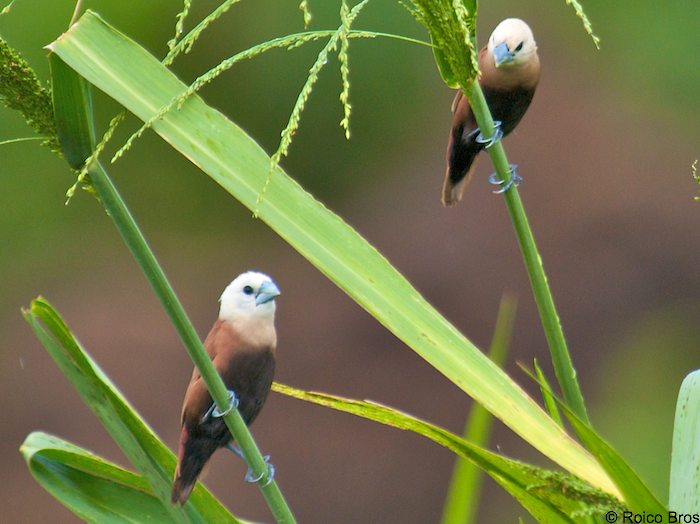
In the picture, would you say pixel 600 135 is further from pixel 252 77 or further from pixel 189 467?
pixel 189 467

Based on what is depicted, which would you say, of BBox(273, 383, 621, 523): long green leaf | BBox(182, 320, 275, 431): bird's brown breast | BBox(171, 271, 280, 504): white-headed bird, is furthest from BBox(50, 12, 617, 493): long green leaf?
BBox(182, 320, 275, 431): bird's brown breast

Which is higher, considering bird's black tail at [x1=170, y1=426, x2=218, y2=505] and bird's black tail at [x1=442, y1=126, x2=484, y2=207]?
bird's black tail at [x1=442, y1=126, x2=484, y2=207]

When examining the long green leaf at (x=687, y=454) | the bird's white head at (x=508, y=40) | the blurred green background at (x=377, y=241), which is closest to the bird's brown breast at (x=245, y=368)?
the bird's white head at (x=508, y=40)

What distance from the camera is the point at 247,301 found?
3.08ft

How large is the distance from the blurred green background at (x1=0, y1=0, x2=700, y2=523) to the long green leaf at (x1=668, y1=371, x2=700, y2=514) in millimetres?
1907

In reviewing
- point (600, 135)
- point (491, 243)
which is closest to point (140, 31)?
point (491, 243)

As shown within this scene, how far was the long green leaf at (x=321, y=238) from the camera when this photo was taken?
18.3 inches

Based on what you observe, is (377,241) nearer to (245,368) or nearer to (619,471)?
(245,368)

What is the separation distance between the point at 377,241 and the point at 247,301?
1.76 metres

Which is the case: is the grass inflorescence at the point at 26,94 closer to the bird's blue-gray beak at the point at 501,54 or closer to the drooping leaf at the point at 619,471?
the drooping leaf at the point at 619,471

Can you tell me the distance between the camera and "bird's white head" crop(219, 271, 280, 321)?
926 mm

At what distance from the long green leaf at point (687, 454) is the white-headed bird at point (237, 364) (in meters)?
0.34

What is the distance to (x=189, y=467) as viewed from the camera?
0.67 meters

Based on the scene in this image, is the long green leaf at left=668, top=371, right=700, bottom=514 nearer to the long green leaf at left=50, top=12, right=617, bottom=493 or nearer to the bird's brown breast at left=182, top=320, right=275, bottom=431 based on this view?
the long green leaf at left=50, top=12, right=617, bottom=493
